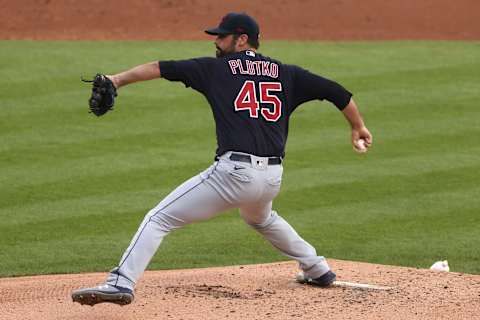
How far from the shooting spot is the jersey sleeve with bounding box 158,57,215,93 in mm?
5980

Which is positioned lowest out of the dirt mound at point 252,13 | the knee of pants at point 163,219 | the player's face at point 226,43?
the knee of pants at point 163,219

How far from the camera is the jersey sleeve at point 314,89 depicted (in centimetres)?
630

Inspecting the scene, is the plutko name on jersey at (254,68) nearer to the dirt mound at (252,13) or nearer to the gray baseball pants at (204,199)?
the gray baseball pants at (204,199)

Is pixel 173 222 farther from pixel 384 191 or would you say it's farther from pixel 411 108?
pixel 411 108

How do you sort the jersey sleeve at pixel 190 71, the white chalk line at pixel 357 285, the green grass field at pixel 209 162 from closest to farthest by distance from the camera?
the jersey sleeve at pixel 190 71 → the white chalk line at pixel 357 285 → the green grass field at pixel 209 162

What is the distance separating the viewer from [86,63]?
14531 mm

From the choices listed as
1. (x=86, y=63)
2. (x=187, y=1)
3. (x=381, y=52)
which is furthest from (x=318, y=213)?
(x=187, y=1)

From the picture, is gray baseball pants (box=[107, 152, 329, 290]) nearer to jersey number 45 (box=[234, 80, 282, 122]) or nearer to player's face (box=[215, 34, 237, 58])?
jersey number 45 (box=[234, 80, 282, 122])

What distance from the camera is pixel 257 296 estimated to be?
21.5ft

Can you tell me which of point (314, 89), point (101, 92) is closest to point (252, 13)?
point (314, 89)

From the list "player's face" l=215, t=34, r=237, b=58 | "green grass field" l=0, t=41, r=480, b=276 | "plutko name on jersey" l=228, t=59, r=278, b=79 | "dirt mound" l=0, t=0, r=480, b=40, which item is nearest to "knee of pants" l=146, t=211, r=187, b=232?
"plutko name on jersey" l=228, t=59, r=278, b=79

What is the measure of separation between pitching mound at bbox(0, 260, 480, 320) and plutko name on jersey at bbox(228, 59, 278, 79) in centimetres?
145

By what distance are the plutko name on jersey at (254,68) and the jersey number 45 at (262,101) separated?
2.4 inches

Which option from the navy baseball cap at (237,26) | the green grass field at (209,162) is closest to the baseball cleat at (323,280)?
the green grass field at (209,162)
